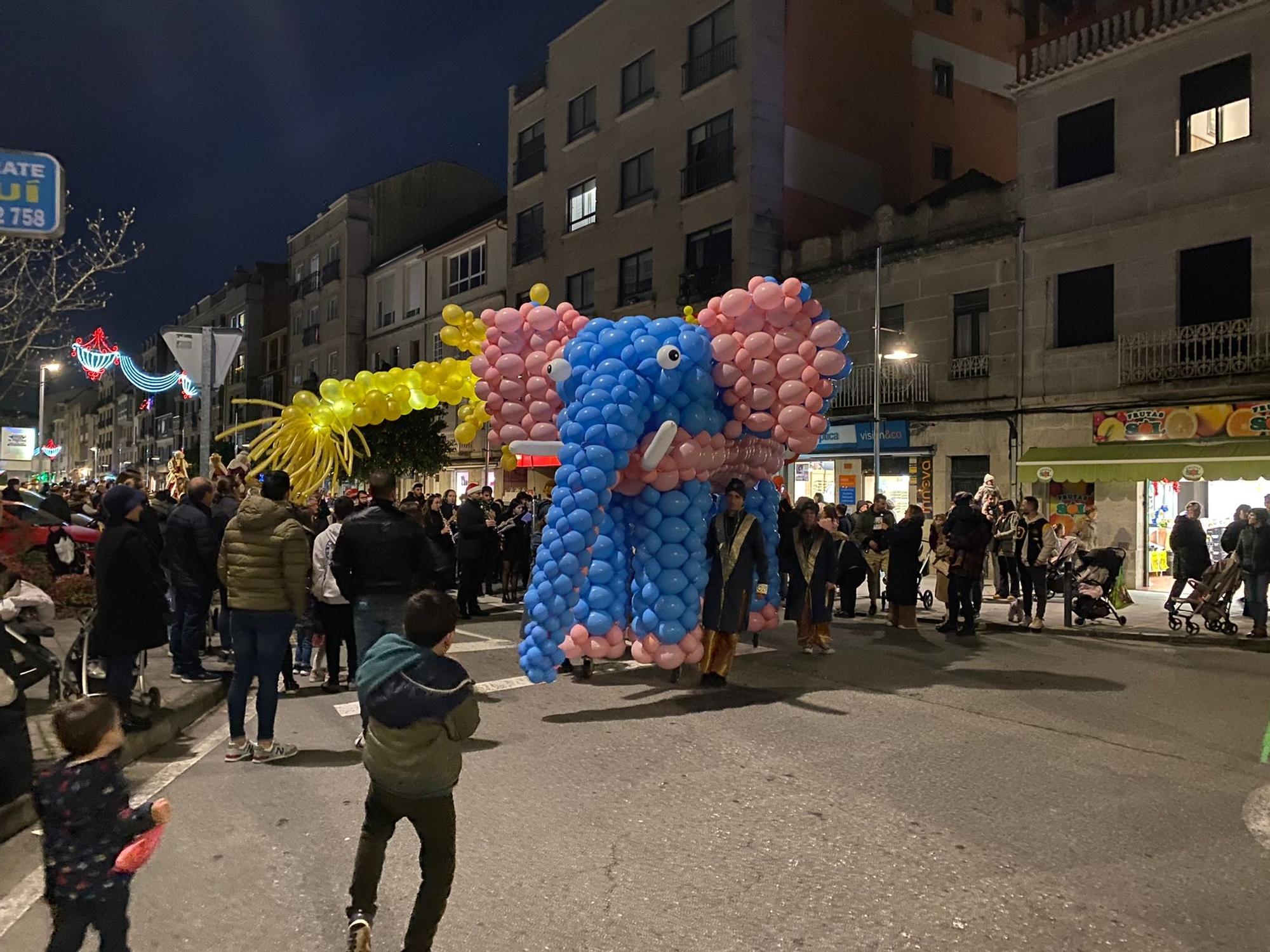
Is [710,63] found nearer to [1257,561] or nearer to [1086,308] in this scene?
[1086,308]

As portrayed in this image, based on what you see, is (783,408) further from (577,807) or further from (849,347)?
(849,347)

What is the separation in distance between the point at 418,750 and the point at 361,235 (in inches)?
1555

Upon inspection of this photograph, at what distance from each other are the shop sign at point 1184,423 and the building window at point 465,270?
2158 centimetres

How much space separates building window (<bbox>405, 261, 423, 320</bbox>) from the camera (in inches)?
1398

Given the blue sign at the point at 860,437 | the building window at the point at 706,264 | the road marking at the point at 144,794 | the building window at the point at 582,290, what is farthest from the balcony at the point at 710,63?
the road marking at the point at 144,794

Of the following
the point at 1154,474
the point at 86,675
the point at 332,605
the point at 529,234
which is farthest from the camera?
the point at 529,234

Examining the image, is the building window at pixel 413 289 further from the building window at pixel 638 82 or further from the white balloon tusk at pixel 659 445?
the white balloon tusk at pixel 659 445

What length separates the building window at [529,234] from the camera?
29672 millimetres

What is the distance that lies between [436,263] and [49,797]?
110 ft

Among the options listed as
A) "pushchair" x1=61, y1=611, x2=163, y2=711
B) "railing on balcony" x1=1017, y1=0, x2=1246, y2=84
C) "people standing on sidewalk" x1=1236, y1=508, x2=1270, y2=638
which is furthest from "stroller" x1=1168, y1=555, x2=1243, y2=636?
"pushchair" x1=61, y1=611, x2=163, y2=711

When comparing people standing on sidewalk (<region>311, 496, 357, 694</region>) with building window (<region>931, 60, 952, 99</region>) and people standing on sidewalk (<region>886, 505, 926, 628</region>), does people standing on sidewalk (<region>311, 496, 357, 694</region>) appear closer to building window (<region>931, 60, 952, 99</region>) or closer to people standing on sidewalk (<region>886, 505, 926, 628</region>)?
people standing on sidewalk (<region>886, 505, 926, 628</region>)

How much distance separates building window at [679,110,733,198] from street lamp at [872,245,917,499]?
5.07 m

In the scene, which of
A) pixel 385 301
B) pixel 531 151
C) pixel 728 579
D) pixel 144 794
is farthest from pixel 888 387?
pixel 385 301

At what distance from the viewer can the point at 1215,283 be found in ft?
50.8
